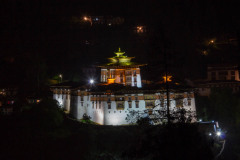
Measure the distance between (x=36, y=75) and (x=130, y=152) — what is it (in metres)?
37.1

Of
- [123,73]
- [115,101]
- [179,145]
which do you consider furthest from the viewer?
[123,73]

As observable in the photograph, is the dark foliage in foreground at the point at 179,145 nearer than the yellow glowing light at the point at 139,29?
Yes

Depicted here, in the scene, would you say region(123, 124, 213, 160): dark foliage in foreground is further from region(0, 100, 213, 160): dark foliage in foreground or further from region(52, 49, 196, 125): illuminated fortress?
region(52, 49, 196, 125): illuminated fortress

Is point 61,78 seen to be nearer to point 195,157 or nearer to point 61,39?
point 61,39

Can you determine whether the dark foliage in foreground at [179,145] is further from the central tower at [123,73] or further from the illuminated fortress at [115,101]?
the central tower at [123,73]

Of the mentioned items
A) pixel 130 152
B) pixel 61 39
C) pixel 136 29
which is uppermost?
pixel 136 29

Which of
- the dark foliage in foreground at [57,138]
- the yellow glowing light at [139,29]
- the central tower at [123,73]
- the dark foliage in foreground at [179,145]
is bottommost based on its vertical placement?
the dark foliage in foreground at [57,138]

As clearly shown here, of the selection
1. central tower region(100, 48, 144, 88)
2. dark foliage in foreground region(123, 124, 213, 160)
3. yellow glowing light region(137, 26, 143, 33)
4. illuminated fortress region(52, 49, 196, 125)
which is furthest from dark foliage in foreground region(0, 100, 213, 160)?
yellow glowing light region(137, 26, 143, 33)

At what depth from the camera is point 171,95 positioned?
91.1 ft

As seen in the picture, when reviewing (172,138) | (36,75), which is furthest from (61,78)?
(172,138)

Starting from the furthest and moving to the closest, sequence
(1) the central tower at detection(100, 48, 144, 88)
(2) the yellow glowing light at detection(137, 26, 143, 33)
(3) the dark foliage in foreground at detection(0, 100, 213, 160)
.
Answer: (2) the yellow glowing light at detection(137, 26, 143, 33), (1) the central tower at detection(100, 48, 144, 88), (3) the dark foliage in foreground at detection(0, 100, 213, 160)

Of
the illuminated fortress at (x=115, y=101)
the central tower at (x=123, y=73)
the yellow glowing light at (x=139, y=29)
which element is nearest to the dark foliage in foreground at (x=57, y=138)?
the illuminated fortress at (x=115, y=101)

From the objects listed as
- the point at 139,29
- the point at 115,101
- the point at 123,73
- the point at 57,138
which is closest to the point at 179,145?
the point at 115,101

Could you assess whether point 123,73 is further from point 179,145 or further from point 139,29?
point 179,145
